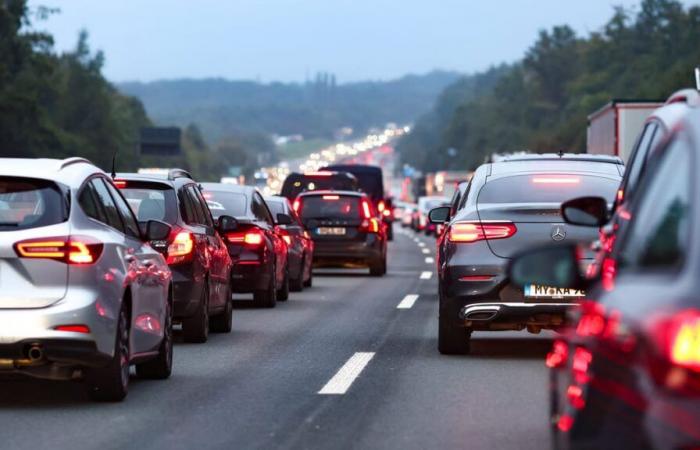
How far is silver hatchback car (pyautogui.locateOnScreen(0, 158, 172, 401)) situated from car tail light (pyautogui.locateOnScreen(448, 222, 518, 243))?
3584 mm

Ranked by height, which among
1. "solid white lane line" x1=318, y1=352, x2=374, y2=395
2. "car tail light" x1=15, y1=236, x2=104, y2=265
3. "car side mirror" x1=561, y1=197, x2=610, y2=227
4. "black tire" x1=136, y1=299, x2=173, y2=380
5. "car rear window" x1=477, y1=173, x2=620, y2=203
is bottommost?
"solid white lane line" x1=318, y1=352, x2=374, y2=395

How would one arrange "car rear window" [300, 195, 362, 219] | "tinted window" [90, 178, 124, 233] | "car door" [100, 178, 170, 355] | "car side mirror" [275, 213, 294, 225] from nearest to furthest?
"tinted window" [90, 178, 124, 233], "car door" [100, 178, 170, 355], "car side mirror" [275, 213, 294, 225], "car rear window" [300, 195, 362, 219]

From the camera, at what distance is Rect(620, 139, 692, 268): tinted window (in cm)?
455

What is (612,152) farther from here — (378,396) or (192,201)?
(378,396)

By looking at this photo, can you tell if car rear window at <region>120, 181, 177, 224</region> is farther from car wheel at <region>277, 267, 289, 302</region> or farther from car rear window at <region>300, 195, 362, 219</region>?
car rear window at <region>300, 195, 362, 219</region>

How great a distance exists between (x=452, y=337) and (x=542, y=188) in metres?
1.41

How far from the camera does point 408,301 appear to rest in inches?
920

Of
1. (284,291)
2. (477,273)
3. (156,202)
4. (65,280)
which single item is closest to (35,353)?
(65,280)

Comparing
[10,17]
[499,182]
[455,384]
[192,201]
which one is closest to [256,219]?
[192,201]

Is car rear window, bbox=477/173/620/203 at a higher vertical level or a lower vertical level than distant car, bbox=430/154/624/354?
higher

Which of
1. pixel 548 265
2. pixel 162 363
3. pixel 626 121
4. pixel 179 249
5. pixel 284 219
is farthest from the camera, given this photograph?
pixel 626 121

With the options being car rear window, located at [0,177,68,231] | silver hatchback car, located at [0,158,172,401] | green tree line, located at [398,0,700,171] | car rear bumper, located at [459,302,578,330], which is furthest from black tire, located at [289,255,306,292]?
green tree line, located at [398,0,700,171]

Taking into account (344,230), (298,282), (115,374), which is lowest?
(298,282)

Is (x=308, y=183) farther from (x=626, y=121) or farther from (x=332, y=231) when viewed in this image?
(x=332, y=231)
